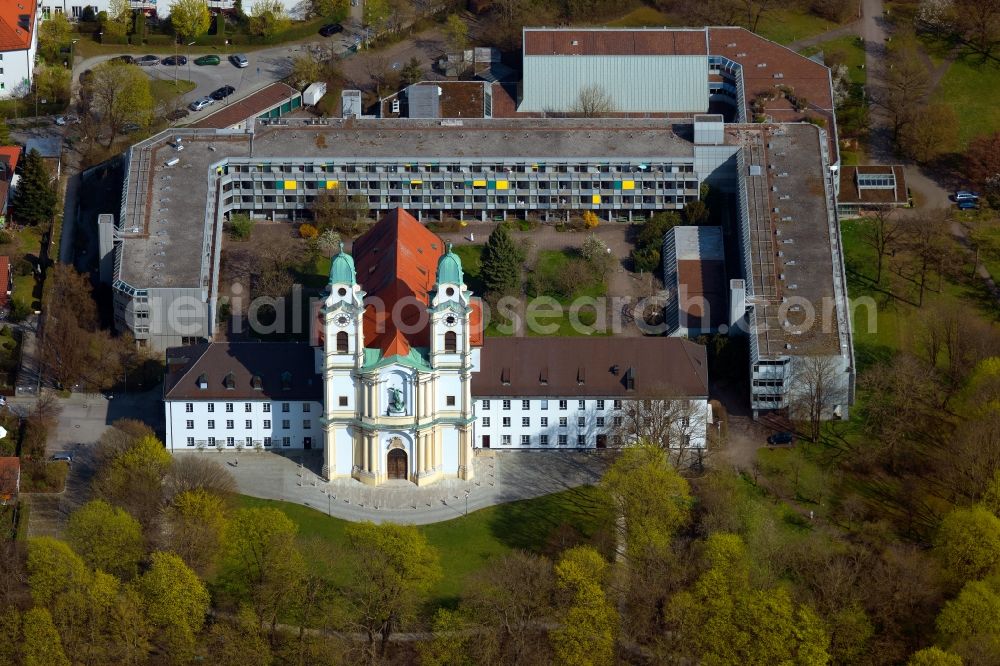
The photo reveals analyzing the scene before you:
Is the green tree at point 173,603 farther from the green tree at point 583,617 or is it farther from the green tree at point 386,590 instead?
the green tree at point 583,617

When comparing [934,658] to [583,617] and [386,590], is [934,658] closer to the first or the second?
[583,617]

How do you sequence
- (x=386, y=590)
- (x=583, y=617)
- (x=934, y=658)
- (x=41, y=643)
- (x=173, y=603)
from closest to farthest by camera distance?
(x=934, y=658) → (x=41, y=643) → (x=583, y=617) → (x=173, y=603) → (x=386, y=590)

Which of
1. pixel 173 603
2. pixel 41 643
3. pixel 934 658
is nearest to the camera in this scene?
pixel 934 658

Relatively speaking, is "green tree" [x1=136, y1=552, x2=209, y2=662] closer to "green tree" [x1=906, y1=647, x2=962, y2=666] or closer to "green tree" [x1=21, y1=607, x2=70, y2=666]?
"green tree" [x1=21, y1=607, x2=70, y2=666]

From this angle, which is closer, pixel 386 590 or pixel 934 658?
pixel 934 658

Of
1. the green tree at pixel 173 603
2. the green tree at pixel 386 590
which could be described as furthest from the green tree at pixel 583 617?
the green tree at pixel 173 603

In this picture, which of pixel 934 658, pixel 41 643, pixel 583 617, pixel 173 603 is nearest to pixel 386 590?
pixel 583 617

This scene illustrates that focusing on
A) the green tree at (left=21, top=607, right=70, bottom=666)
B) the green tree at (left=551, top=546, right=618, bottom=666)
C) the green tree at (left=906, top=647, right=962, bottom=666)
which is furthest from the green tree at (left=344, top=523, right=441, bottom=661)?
the green tree at (left=906, top=647, right=962, bottom=666)
